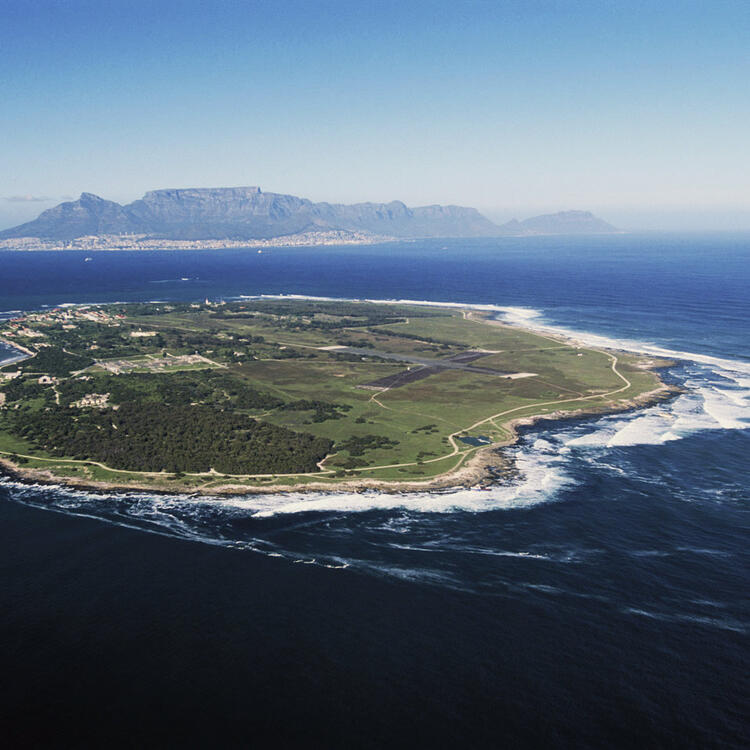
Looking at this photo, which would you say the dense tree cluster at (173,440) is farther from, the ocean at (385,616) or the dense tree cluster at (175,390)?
the ocean at (385,616)

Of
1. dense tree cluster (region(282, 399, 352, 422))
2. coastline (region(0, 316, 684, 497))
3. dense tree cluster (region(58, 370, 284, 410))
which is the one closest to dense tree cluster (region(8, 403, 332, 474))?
coastline (region(0, 316, 684, 497))

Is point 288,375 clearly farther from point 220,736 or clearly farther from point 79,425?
point 220,736

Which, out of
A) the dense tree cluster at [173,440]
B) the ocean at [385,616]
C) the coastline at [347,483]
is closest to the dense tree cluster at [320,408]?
the dense tree cluster at [173,440]

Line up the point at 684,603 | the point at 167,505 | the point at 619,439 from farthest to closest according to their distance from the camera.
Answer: the point at 619,439 < the point at 167,505 < the point at 684,603

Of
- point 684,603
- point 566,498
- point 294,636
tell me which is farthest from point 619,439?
point 294,636

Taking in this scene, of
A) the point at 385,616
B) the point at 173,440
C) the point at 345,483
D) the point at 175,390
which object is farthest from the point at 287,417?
the point at 385,616

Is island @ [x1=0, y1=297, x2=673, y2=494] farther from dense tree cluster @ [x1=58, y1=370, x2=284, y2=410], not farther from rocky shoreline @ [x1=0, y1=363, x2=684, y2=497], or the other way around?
dense tree cluster @ [x1=58, y1=370, x2=284, y2=410]
